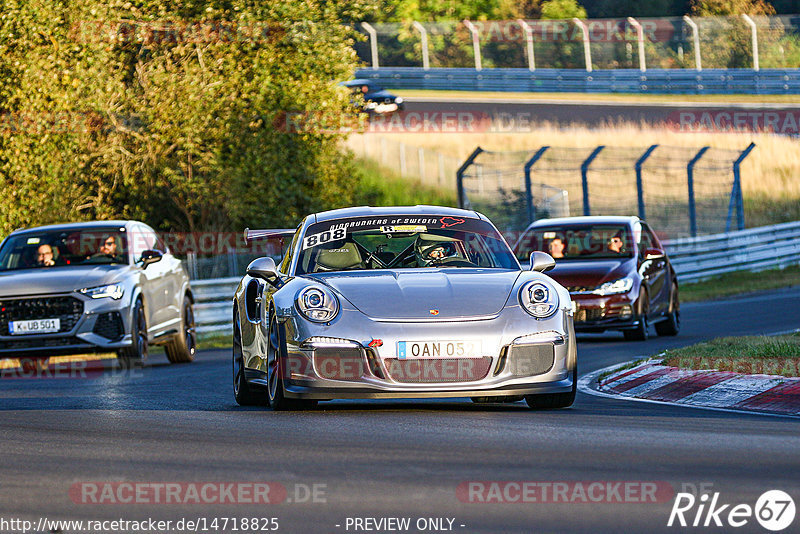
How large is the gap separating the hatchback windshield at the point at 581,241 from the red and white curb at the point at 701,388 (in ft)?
21.5

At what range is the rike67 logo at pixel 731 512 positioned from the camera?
5.91m

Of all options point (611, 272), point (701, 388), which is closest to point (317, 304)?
point (701, 388)

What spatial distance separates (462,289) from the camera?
9.67 meters

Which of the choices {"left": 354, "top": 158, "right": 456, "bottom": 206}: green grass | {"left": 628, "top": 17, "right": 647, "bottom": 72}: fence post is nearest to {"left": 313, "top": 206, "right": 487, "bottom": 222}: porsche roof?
{"left": 354, "top": 158, "right": 456, "bottom": 206}: green grass

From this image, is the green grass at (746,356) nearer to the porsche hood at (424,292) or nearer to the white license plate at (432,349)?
the porsche hood at (424,292)

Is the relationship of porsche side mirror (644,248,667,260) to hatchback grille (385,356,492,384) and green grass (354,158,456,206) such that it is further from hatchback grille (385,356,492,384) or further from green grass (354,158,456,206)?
green grass (354,158,456,206)

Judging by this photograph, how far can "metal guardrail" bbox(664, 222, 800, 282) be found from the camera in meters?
30.4

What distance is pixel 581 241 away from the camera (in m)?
19.6

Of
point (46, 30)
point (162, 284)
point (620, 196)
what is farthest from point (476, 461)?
point (620, 196)

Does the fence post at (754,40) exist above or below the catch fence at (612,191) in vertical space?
above

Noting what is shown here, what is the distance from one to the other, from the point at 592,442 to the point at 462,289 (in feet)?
6.16

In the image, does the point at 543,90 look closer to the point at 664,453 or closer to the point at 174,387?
the point at 174,387

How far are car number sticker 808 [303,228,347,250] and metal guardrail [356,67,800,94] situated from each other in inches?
1655

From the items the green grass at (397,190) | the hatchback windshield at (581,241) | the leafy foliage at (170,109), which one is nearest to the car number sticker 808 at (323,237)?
the hatchback windshield at (581,241)
